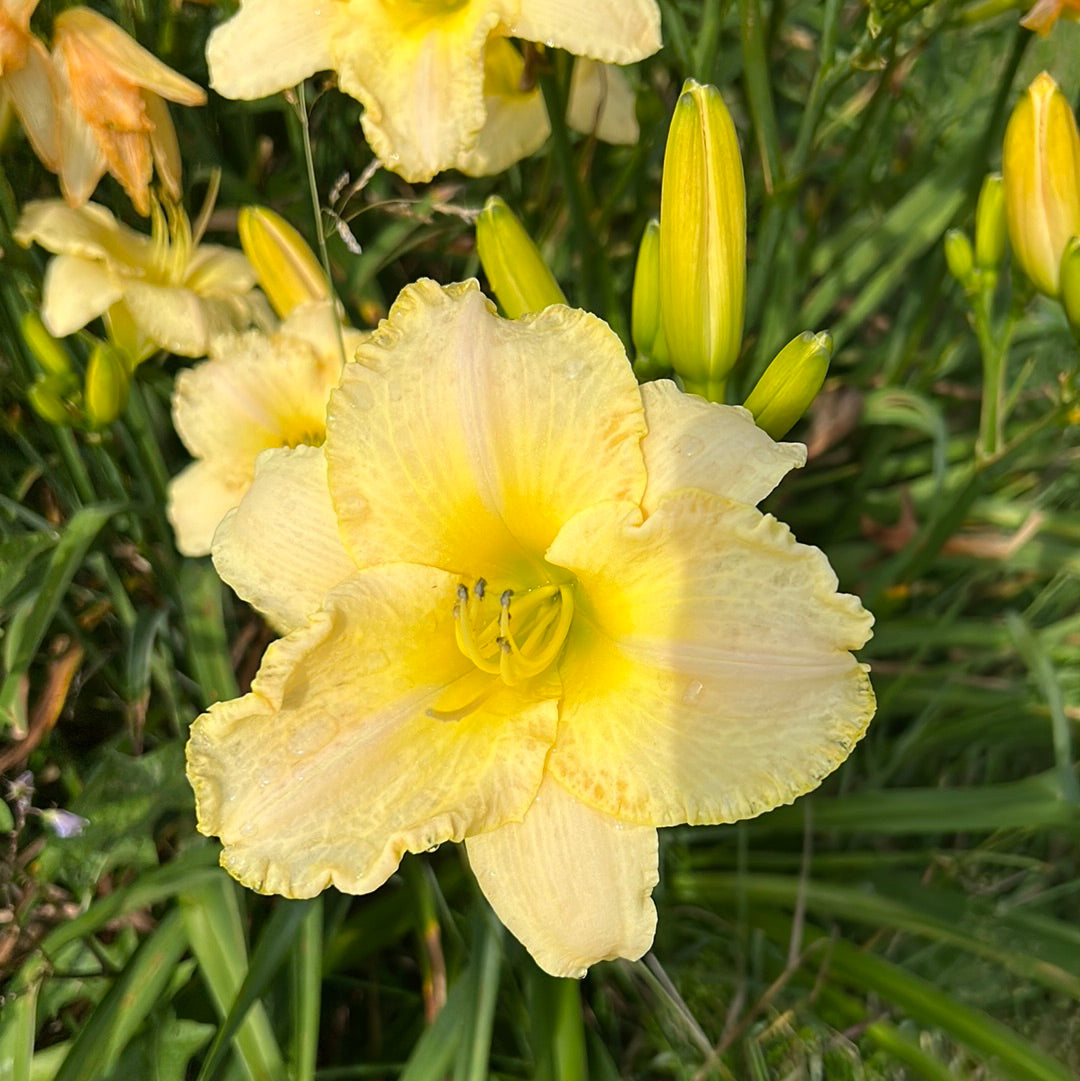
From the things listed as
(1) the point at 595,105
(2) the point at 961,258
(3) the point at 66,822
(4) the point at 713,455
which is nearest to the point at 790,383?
(4) the point at 713,455

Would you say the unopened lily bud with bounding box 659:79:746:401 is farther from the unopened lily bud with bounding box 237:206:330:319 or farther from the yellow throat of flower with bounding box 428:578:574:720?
the unopened lily bud with bounding box 237:206:330:319

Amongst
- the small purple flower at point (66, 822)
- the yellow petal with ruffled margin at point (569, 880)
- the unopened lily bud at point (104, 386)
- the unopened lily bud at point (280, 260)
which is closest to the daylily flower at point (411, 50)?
the unopened lily bud at point (280, 260)

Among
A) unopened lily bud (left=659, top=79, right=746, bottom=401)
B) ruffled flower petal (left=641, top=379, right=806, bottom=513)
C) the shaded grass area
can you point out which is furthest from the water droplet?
the shaded grass area

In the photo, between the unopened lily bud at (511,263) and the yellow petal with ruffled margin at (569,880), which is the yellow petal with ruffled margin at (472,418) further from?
the yellow petal with ruffled margin at (569,880)

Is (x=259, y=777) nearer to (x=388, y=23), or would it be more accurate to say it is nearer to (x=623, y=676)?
(x=623, y=676)

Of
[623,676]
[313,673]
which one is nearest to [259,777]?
[313,673]

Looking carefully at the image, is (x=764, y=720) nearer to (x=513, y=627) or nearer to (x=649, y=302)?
(x=513, y=627)
